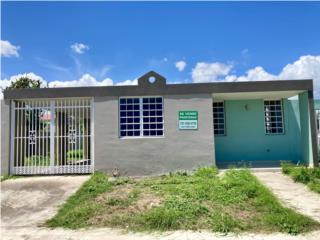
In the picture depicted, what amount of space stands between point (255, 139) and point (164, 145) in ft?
14.2

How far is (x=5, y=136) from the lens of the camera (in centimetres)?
1063

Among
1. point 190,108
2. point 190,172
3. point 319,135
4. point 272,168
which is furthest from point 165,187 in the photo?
point 319,135

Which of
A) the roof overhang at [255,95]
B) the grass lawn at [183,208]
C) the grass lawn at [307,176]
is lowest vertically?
the grass lawn at [183,208]

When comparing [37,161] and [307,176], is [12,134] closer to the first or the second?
[37,161]

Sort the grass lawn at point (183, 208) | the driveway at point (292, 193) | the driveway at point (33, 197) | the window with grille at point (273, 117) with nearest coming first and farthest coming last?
the grass lawn at point (183, 208) < the driveway at point (292, 193) < the driveway at point (33, 197) < the window with grille at point (273, 117)

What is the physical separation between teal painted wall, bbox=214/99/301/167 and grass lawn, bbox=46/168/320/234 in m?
3.58

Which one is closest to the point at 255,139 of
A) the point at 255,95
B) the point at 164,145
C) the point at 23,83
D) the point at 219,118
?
the point at 219,118

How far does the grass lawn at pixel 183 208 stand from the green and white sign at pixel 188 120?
2227 millimetres

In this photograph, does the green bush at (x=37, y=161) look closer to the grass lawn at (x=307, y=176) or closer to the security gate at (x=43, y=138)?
the security gate at (x=43, y=138)

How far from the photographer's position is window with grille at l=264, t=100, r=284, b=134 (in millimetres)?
12539

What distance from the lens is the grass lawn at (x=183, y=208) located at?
5617 mm

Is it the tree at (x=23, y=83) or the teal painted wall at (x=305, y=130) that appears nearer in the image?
the teal painted wall at (x=305, y=130)

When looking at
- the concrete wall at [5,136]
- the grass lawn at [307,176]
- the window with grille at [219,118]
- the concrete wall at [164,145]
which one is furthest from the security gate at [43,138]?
the grass lawn at [307,176]

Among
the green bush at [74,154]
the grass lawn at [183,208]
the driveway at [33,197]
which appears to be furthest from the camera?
the green bush at [74,154]
